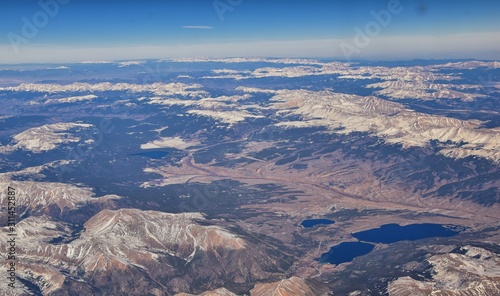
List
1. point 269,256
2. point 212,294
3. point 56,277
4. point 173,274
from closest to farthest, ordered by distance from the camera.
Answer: point 212,294 < point 56,277 < point 173,274 < point 269,256

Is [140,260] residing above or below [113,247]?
below

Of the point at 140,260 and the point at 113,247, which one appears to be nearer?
the point at 140,260

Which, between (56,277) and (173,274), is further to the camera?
(173,274)

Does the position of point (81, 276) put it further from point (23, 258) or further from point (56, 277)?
point (23, 258)

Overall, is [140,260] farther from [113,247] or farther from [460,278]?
[460,278]

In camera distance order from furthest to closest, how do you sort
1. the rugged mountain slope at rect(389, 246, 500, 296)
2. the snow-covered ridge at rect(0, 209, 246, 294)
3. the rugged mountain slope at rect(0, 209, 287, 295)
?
the snow-covered ridge at rect(0, 209, 246, 294)
the rugged mountain slope at rect(0, 209, 287, 295)
the rugged mountain slope at rect(389, 246, 500, 296)

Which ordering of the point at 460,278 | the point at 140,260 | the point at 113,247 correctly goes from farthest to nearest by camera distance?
the point at 113,247, the point at 140,260, the point at 460,278

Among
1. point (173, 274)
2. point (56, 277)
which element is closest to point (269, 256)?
point (173, 274)

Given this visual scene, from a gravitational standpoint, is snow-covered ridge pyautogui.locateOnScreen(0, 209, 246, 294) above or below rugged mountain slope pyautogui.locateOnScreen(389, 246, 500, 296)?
below

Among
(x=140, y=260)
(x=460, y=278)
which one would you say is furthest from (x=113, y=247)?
(x=460, y=278)

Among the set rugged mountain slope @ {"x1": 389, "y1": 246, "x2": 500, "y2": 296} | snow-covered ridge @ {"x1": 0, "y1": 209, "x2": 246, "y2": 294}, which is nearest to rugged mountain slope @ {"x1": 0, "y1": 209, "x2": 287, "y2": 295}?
snow-covered ridge @ {"x1": 0, "y1": 209, "x2": 246, "y2": 294}

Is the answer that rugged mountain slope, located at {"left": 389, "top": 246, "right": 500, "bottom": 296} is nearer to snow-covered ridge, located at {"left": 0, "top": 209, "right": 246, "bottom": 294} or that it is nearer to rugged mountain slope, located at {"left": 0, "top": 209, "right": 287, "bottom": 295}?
rugged mountain slope, located at {"left": 0, "top": 209, "right": 287, "bottom": 295}
